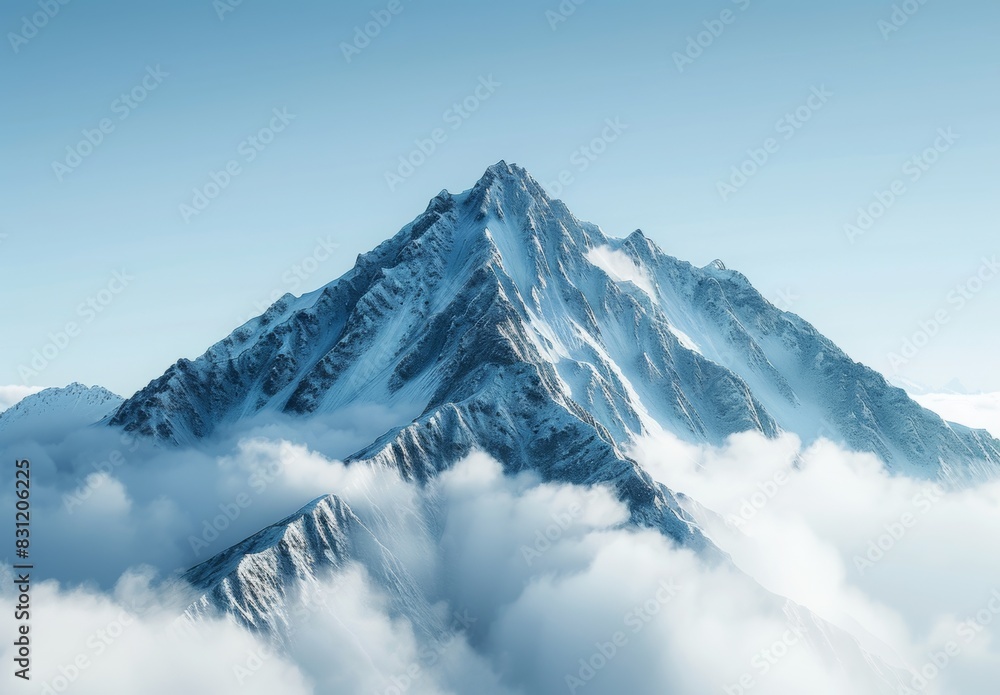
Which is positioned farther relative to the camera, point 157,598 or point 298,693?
point 157,598

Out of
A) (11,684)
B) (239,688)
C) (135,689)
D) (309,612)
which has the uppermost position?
(309,612)

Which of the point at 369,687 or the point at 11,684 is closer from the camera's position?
the point at 11,684

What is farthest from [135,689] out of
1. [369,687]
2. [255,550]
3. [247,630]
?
[369,687]

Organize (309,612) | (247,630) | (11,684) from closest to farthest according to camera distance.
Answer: (11,684) < (247,630) < (309,612)

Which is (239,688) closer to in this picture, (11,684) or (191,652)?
(191,652)

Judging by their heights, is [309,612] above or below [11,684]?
above

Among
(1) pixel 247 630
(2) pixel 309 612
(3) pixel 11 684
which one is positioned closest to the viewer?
(3) pixel 11 684

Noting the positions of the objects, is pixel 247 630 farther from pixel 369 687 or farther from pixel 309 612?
pixel 369 687

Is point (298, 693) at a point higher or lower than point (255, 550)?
lower

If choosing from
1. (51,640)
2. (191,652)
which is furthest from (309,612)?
(51,640)
